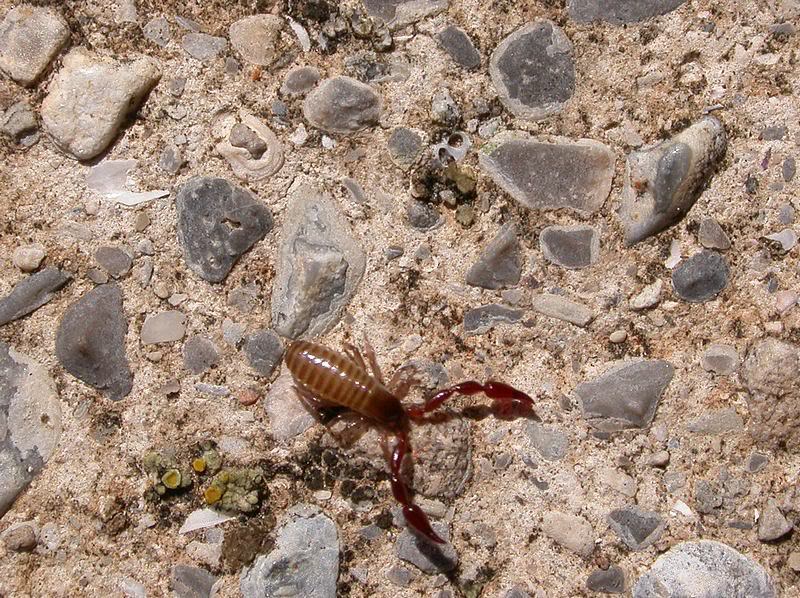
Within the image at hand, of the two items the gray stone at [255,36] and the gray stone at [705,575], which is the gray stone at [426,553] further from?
the gray stone at [255,36]

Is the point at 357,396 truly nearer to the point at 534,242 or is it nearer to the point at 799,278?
the point at 534,242

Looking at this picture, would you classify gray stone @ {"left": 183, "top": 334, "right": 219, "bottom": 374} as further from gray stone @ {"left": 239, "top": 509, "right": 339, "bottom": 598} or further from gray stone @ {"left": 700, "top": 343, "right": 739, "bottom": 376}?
gray stone @ {"left": 700, "top": 343, "right": 739, "bottom": 376}

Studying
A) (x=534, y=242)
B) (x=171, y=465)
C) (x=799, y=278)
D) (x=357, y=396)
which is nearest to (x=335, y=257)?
(x=357, y=396)

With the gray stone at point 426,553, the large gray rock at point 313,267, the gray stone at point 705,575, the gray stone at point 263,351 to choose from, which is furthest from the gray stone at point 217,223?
the gray stone at point 705,575

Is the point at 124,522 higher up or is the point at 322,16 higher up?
the point at 322,16

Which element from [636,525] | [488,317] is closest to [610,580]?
[636,525]
